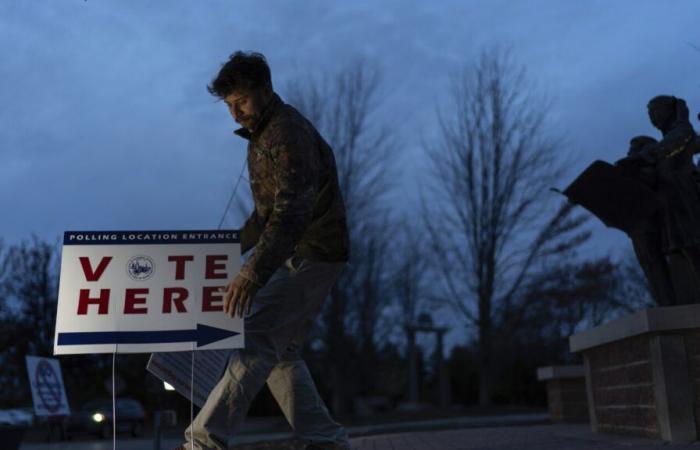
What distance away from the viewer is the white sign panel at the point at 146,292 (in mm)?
3496

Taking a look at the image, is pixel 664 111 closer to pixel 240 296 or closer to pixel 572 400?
pixel 240 296

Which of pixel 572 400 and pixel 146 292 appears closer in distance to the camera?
pixel 146 292

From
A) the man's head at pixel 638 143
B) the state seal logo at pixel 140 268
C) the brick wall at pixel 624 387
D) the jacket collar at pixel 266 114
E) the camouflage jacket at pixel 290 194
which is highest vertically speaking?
the man's head at pixel 638 143

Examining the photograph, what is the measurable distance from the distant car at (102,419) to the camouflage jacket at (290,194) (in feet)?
56.8

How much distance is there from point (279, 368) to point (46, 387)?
1572 centimetres

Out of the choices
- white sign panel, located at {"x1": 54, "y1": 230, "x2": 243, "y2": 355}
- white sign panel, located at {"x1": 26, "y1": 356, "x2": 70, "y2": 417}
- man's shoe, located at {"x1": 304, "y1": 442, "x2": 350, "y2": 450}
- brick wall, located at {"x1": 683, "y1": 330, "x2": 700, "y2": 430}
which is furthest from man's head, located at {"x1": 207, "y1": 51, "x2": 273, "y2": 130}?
white sign panel, located at {"x1": 26, "y1": 356, "x2": 70, "y2": 417}

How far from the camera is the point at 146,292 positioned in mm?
3570

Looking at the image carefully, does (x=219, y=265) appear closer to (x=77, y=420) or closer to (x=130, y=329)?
(x=130, y=329)

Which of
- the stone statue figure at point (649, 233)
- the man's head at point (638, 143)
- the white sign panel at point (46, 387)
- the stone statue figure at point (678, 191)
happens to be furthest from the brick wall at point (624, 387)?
the white sign panel at point (46, 387)

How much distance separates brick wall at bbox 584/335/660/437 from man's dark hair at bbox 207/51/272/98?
367cm

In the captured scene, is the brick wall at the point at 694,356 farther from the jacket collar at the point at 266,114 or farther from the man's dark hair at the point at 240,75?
the man's dark hair at the point at 240,75

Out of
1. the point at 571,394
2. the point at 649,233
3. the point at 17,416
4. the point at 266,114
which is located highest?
the point at 649,233

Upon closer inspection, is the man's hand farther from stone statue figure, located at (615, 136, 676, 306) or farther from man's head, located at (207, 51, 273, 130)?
stone statue figure, located at (615, 136, 676, 306)

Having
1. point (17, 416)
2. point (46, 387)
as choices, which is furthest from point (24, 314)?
point (46, 387)
